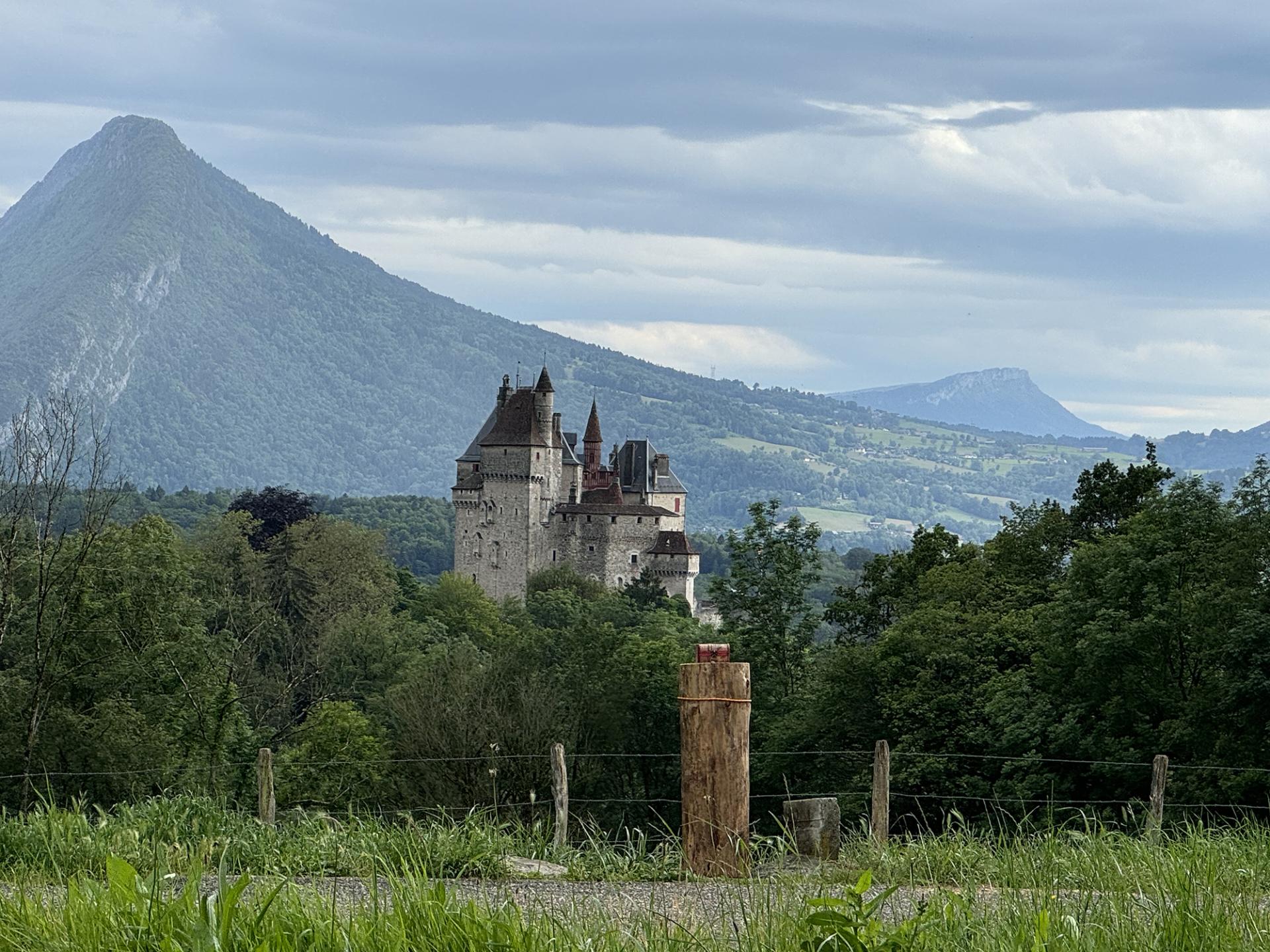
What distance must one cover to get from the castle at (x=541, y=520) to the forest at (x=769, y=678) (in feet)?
131

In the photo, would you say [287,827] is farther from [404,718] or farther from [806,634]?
[806,634]

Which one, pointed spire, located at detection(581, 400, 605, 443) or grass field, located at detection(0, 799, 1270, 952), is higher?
pointed spire, located at detection(581, 400, 605, 443)

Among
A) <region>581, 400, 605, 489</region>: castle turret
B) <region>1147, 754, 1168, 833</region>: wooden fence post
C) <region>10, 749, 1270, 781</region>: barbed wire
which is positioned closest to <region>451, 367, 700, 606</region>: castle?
<region>581, 400, 605, 489</region>: castle turret

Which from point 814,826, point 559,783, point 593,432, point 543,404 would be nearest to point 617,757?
point 559,783

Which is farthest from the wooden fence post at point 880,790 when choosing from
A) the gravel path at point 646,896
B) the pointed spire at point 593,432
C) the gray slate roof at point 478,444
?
the pointed spire at point 593,432

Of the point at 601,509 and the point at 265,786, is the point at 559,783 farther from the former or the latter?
the point at 601,509

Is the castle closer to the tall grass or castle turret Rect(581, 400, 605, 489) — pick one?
castle turret Rect(581, 400, 605, 489)

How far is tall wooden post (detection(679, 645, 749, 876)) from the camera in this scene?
7.76 meters

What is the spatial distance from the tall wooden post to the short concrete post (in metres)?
0.62

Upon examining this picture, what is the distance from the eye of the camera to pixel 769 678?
46438mm

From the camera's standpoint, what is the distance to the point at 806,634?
47250 millimetres

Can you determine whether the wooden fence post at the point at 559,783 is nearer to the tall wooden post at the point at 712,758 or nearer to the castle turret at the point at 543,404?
the tall wooden post at the point at 712,758

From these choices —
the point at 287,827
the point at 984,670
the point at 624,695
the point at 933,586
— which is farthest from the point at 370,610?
the point at 287,827

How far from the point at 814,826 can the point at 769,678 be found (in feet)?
126
